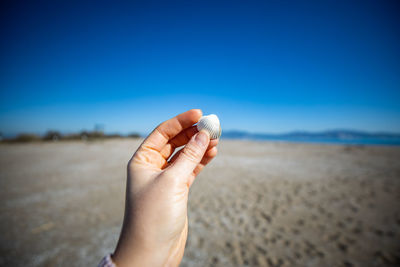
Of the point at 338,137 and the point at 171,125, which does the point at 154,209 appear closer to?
the point at 171,125

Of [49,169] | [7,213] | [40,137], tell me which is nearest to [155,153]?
[7,213]

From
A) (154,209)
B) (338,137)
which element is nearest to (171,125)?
(154,209)

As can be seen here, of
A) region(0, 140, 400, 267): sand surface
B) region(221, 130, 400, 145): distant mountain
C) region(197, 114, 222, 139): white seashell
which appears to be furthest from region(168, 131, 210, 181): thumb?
region(221, 130, 400, 145): distant mountain

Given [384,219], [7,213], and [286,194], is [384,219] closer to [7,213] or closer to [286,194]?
[286,194]

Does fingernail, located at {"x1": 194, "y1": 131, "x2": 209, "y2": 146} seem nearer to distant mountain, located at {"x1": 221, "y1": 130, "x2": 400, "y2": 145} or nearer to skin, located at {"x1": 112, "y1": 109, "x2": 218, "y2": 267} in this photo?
skin, located at {"x1": 112, "y1": 109, "x2": 218, "y2": 267}

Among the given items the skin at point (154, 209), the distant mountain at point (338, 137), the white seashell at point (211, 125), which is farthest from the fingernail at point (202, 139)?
the distant mountain at point (338, 137)
